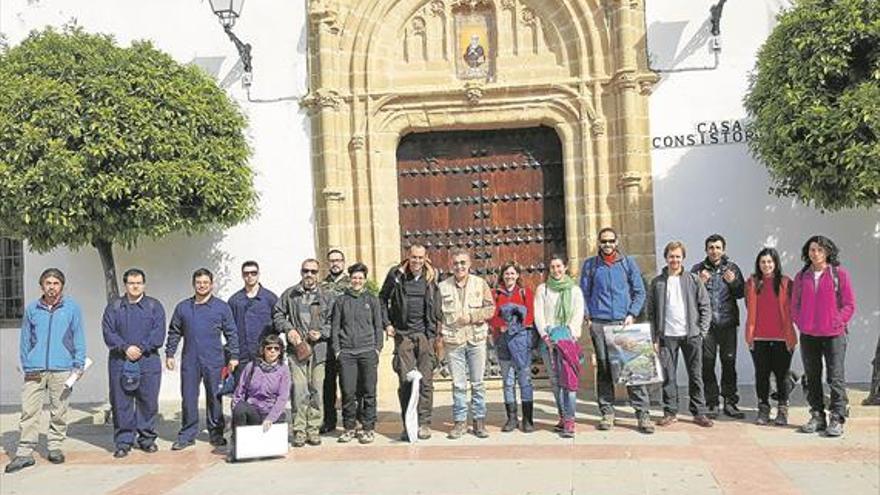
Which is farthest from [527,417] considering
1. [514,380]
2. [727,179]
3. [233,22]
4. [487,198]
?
[233,22]

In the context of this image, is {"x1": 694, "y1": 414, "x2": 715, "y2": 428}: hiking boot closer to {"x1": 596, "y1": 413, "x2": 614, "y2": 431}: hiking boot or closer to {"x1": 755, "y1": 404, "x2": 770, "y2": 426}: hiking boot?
{"x1": 755, "y1": 404, "x2": 770, "y2": 426}: hiking boot

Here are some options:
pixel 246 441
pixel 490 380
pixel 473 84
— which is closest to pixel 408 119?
pixel 473 84

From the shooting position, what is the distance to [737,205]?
8.72 metres

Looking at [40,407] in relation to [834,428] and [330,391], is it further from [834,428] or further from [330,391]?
[834,428]

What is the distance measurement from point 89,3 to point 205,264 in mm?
3210

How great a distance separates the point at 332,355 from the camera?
283 inches

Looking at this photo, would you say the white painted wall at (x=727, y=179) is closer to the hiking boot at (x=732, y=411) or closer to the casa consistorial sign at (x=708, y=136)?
the casa consistorial sign at (x=708, y=136)

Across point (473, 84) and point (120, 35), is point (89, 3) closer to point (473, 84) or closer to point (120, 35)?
point (120, 35)

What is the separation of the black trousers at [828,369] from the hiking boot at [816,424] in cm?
4

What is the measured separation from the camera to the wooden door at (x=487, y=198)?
9266 mm

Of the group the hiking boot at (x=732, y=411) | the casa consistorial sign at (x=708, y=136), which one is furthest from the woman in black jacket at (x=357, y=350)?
the casa consistorial sign at (x=708, y=136)

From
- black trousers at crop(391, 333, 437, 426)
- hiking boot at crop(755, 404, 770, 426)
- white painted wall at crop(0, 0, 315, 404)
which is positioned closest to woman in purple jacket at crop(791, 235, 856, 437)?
hiking boot at crop(755, 404, 770, 426)

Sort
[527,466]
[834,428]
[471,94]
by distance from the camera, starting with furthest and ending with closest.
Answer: [471,94]
[834,428]
[527,466]

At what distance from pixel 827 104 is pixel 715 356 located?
2.26m
